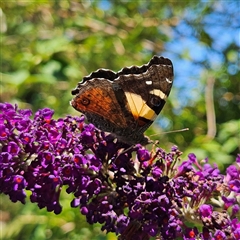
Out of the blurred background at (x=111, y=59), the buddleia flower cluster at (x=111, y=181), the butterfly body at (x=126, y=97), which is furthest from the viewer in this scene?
the blurred background at (x=111, y=59)

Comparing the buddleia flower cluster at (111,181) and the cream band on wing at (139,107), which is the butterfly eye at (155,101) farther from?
the buddleia flower cluster at (111,181)

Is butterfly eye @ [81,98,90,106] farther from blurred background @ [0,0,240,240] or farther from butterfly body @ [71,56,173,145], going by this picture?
blurred background @ [0,0,240,240]

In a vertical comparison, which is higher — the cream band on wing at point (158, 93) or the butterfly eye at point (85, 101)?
the cream band on wing at point (158, 93)

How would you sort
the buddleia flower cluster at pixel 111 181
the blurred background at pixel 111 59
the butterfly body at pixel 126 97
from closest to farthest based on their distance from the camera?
1. the buddleia flower cluster at pixel 111 181
2. the butterfly body at pixel 126 97
3. the blurred background at pixel 111 59

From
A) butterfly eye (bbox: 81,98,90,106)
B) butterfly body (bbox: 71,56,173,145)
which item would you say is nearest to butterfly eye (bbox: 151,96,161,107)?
butterfly body (bbox: 71,56,173,145)

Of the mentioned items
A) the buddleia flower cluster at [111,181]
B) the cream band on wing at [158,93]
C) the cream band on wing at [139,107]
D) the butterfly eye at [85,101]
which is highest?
the cream band on wing at [158,93]

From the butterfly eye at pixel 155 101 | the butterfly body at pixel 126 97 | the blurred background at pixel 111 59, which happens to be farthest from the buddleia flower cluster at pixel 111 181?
the blurred background at pixel 111 59

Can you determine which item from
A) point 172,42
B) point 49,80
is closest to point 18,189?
point 49,80

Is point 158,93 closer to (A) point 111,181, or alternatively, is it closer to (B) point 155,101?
(B) point 155,101
